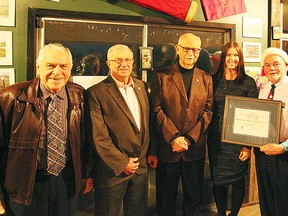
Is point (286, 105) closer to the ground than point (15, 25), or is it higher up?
closer to the ground

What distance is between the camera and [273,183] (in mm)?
2455

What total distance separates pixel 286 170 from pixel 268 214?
0.44 m

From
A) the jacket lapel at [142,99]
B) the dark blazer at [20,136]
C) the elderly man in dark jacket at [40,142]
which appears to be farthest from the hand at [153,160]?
the dark blazer at [20,136]

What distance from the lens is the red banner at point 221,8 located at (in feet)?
10.5

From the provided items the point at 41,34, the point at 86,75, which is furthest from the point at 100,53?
the point at 41,34

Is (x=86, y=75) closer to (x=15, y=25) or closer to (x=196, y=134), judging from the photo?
(x=15, y=25)

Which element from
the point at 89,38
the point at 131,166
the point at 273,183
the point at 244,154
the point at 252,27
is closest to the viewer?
the point at 131,166

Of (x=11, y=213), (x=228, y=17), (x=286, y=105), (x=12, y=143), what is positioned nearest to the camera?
(x=12, y=143)

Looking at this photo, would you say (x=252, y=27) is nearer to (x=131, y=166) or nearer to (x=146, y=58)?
(x=146, y=58)

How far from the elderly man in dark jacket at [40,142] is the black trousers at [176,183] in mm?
839

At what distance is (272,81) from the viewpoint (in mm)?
2480

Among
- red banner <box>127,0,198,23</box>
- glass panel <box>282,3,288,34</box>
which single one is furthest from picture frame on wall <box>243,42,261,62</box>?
red banner <box>127,0,198,23</box>

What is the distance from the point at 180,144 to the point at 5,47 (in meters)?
1.63

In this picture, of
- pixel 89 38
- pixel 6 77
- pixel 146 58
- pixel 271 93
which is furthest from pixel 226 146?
pixel 6 77
